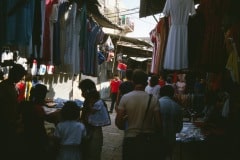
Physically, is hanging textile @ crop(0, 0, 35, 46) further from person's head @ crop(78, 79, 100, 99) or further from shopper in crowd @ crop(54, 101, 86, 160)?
person's head @ crop(78, 79, 100, 99)

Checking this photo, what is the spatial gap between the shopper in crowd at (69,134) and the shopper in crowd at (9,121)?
70cm

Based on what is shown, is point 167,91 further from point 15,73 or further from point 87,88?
point 15,73

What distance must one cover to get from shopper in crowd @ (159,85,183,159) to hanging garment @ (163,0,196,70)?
695mm

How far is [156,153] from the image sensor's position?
19.2 ft

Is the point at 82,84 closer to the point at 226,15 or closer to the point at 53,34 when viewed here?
the point at 53,34

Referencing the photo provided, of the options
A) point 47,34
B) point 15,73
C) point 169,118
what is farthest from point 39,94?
point 169,118

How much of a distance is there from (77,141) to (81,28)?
294 cm

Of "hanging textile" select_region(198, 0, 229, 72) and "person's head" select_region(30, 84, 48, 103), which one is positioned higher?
"hanging textile" select_region(198, 0, 229, 72)

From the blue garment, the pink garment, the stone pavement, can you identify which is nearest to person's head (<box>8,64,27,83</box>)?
the pink garment

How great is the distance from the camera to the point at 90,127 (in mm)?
6797

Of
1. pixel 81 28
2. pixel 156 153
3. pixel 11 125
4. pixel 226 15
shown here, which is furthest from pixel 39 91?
pixel 226 15

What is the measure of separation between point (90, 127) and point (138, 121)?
51.2 inches

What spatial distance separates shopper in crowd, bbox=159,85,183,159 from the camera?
756 cm

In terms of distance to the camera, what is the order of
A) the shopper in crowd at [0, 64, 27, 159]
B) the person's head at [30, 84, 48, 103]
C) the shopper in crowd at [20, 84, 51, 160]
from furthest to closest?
the person's head at [30, 84, 48, 103] < the shopper in crowd at [20, 84, 51, 160] < the shopper in crowd at [0, 64, 27, 159]
